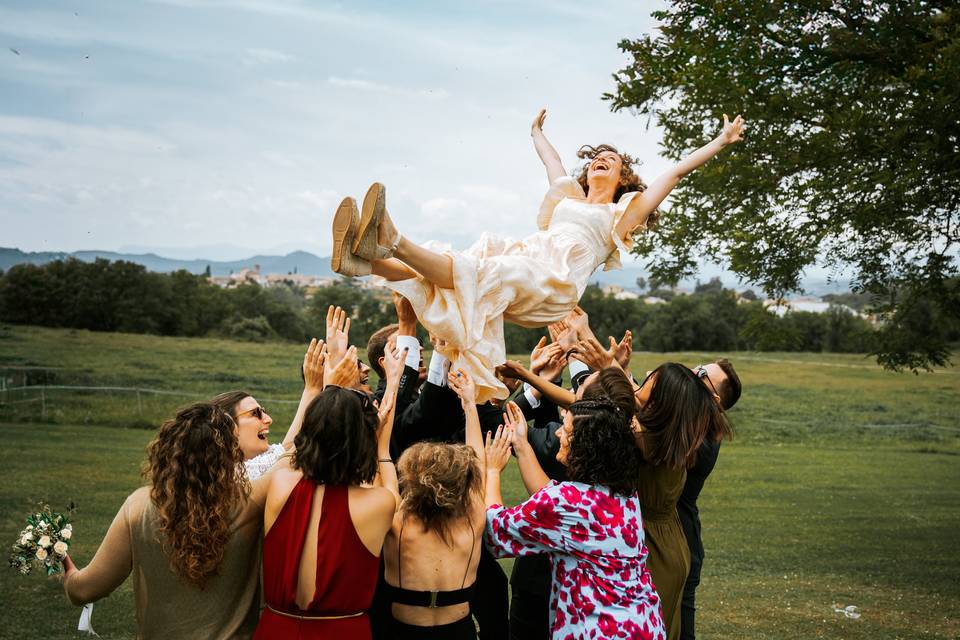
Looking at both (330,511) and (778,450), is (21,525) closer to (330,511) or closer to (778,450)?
(330,511)

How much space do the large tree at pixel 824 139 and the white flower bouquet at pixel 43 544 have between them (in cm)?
599

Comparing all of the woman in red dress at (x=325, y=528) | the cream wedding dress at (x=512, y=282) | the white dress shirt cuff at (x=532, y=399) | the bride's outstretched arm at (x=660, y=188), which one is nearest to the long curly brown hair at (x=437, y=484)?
the woman in red dress at (x=325, y=528)

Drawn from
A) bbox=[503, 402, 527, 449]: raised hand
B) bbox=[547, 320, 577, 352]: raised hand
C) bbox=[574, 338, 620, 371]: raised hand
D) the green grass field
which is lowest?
the green grass field

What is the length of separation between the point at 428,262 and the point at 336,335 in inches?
20.1

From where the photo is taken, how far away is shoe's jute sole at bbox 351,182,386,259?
327 cm

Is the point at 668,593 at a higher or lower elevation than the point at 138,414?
higher

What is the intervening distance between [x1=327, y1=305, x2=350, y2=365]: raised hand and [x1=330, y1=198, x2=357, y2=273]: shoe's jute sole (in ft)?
0.93

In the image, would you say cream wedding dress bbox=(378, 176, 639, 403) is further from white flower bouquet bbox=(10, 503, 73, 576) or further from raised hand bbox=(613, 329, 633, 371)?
white flower bouquet bbox=(10, 503, 73, 576)

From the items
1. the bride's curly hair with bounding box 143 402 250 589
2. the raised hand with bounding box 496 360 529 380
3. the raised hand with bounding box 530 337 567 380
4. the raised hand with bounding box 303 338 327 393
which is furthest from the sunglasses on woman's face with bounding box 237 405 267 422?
the raised hand with bounding box 530 337 567 380

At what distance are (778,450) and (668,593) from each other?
15498 mm

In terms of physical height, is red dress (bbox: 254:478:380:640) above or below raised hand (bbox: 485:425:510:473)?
below

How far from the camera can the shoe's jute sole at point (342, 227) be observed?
10.7ft

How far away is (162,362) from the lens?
21672mm

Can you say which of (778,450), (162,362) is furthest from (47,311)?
(778,450)
